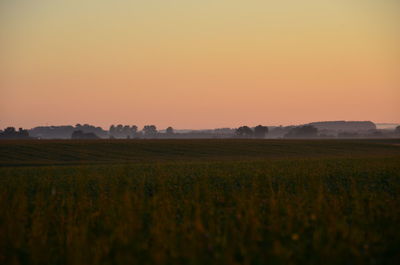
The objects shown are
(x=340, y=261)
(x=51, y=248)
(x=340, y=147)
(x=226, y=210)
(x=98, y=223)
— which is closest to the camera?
(x=340, y=261)

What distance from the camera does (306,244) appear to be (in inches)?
376

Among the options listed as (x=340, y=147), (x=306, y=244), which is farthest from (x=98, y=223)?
(x=340, y=147)

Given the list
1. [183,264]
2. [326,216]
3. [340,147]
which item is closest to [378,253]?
[326,216]

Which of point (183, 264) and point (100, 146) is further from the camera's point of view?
point (100, 146)

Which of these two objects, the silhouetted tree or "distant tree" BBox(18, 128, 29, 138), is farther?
"distant tree" BBox(18, 128, 29, 138)

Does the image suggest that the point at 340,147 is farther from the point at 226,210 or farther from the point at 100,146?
the point at 226,210

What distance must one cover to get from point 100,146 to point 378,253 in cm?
6633

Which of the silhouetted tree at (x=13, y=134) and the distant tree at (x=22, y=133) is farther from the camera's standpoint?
the distant tree at (x=22, y=133)

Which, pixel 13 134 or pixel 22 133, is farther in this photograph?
pixel 22 133

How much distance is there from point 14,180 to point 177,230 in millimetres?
17761

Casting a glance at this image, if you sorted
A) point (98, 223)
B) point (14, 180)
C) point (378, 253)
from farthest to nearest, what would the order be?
point (14, 180) < point (98, 223) < point (378, 253)

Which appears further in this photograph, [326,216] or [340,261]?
[326,216]

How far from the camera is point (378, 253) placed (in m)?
9.05

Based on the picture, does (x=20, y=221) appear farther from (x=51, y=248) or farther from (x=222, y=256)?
(x=222, y=256)
